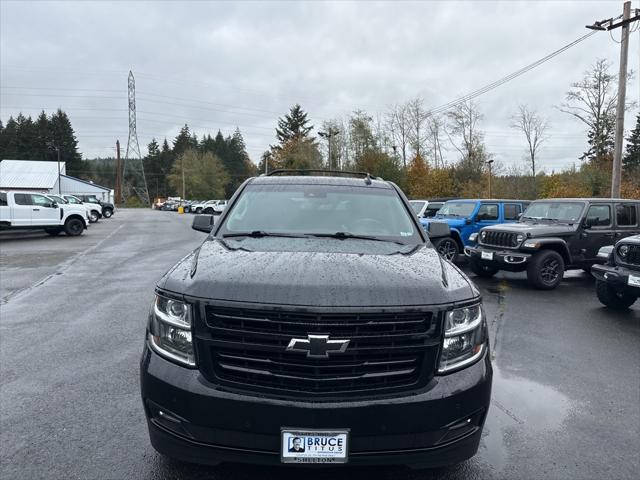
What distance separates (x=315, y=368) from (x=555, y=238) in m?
8.45

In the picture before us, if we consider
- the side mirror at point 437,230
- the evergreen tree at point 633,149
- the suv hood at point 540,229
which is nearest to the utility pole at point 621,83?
the suv hood at point 540,229

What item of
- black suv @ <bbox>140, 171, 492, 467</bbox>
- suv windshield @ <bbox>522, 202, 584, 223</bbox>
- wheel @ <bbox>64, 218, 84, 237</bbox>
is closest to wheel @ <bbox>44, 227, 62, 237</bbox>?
wheel @ <bbox>64, 218, 84, 237</bbox>

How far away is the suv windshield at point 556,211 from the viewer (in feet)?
32.6

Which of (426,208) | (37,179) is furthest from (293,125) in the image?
(426,208)

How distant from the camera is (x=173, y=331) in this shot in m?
2.47

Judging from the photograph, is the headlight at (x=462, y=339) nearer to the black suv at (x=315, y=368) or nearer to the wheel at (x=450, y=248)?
the black suv at (x=315, y=368)

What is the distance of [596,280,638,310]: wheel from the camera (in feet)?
24.6

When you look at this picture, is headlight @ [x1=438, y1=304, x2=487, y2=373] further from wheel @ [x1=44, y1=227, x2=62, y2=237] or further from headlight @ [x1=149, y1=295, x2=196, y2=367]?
wheel @ [x1=44, y1=227, x2=62, y2=237]

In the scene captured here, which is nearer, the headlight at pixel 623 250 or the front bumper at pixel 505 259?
the headlight at pixel 623 250

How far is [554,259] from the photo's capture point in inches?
365

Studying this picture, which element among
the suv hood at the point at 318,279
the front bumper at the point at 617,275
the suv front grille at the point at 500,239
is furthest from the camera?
the suv front grille at the point at 500,239

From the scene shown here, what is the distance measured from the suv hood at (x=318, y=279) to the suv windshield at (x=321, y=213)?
701 millimetres

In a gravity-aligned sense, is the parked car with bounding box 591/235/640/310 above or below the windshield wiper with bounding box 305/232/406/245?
below

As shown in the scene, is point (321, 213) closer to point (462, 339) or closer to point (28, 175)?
point (462, 339)
